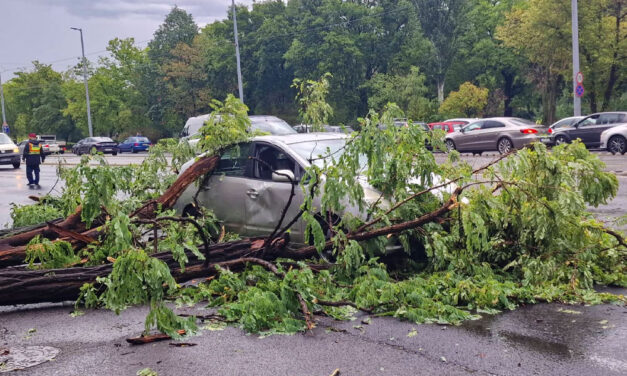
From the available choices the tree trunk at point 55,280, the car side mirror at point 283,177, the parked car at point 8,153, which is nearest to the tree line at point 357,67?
the parked car at point 8,153

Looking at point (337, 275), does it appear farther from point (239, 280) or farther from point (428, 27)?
point (428, 27)

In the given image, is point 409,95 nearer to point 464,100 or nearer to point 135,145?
point 464,100

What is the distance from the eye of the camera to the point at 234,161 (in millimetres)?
8789

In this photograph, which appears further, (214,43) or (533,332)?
(214,43)

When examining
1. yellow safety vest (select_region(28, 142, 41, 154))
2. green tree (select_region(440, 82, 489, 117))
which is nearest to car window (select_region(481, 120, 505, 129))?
yellow safety vest (select_region(28, 142, 41, 154))

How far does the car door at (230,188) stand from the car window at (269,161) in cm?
15

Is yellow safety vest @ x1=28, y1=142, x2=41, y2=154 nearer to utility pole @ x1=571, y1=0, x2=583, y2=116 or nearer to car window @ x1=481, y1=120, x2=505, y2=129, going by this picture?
car window @ x1=481, y1=120, x2=505, y2=129

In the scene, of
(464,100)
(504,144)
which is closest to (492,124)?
(504,144)

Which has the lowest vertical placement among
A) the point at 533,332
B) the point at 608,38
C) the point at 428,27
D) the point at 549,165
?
the point at 533,332

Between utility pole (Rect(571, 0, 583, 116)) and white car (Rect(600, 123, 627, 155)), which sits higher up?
utility pole (Rect(571, 0, 583, 116))

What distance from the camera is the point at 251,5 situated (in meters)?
72.9

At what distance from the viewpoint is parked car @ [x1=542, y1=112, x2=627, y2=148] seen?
2558cm

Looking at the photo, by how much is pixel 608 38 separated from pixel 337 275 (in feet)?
119

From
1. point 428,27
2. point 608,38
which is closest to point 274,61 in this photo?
point 428,27
